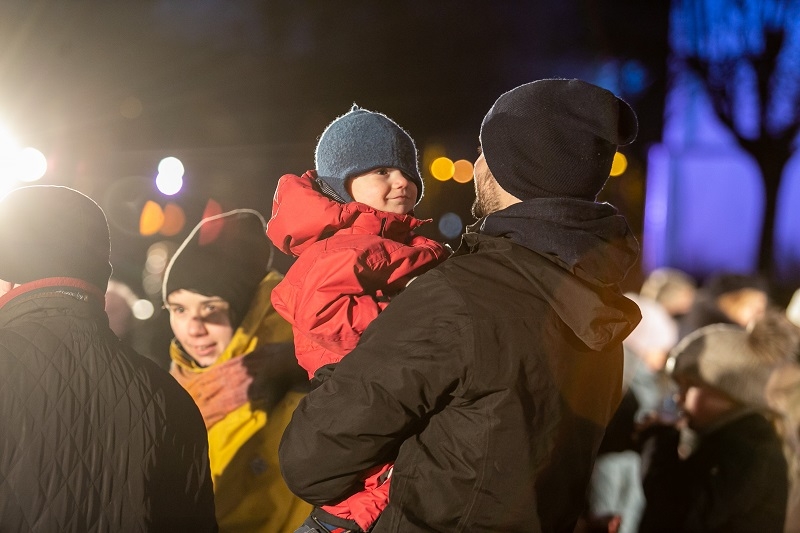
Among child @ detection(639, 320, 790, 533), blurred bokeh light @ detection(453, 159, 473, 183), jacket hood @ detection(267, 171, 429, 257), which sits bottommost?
child @ detection(639, 320, 790, 533)

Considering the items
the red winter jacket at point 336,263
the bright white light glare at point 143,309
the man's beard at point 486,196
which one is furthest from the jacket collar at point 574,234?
the bright white light glare at point 143,309

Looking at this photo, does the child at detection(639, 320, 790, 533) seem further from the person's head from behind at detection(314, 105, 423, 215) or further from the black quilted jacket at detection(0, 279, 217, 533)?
the black quilted jacket at detection(0, 279, 217, 533)

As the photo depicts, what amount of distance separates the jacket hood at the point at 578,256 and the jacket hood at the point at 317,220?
402 millimetres

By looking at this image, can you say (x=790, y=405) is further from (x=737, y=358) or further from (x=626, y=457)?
(x=626, y=457)

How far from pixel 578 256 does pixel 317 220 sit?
28.3 inches

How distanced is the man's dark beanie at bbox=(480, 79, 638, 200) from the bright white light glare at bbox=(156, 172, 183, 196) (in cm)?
223

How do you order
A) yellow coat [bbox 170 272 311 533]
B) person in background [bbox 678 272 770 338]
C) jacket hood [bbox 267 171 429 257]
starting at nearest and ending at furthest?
1. jacket hood [bbox 267 171 429 257]
2. yellow coat [bbox 170 272 311 533]
3. person in background [bbox 678 272 770 338]

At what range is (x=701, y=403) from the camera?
3529 mm

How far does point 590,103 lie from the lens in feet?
5.71

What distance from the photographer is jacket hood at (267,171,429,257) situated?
2035mm

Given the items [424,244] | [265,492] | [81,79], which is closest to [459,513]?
[424,244]

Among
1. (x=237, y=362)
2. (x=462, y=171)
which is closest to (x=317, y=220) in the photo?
(x=237, y=362)

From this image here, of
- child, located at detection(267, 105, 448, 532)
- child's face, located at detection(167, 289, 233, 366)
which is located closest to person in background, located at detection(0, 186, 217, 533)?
child, located at detection(267, 105, 448, 532)

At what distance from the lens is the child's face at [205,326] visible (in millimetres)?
2977
